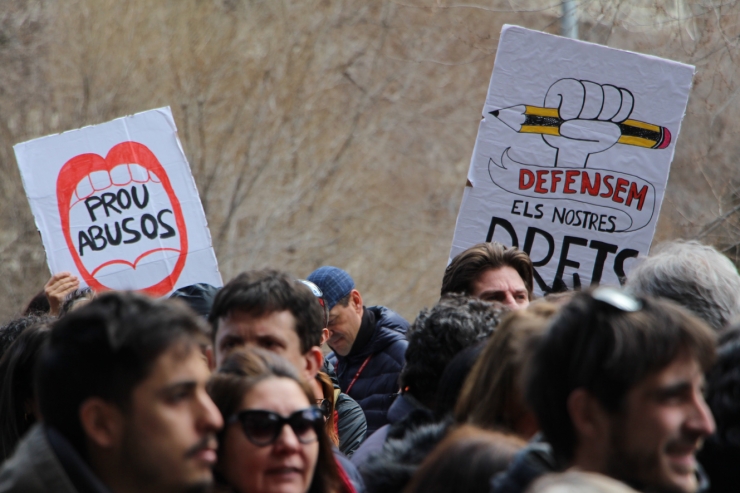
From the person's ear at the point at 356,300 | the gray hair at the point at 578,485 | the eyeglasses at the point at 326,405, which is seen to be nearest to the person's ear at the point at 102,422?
the gray hair at the point at 578,485

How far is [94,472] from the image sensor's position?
6.33 feet

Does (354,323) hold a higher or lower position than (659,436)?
lower

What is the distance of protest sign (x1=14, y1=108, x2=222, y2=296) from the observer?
521cm

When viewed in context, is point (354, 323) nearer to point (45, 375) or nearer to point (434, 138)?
point (45, 375)

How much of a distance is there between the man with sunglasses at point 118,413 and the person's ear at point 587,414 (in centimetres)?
74

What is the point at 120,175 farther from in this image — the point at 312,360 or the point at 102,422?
the point at 102,422

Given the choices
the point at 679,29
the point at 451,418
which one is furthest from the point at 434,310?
the point at 679,29

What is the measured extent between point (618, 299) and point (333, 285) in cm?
300

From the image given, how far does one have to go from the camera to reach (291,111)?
13.6 meters

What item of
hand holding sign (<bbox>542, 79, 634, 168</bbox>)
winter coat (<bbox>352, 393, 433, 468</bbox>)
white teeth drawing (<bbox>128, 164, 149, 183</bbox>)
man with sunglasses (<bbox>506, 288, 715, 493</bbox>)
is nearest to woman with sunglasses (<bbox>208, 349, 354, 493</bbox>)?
winter coat (<bbox>352, 393, 433, 468</bbox>)

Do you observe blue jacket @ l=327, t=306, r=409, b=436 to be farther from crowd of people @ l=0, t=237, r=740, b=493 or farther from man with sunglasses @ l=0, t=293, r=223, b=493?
man with sunglasses @ l=0, t=293, r=223, b=493

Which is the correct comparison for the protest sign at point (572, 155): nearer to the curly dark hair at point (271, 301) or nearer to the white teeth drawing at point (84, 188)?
the curly dark hair at point (271, 301)

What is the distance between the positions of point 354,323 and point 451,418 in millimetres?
2178

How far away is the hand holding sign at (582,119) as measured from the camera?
478 centimetres
